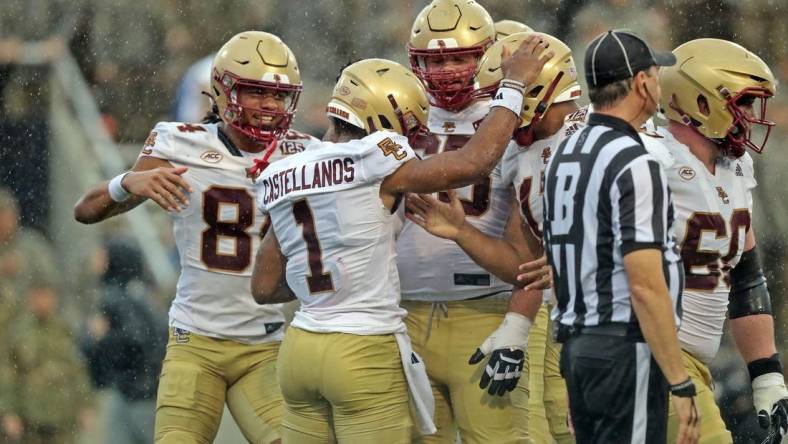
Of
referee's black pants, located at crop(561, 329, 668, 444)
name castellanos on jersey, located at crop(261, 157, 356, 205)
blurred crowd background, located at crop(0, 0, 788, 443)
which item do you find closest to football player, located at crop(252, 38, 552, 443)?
name castellanos on jersey, located at crop(261, 157, 356, 205)

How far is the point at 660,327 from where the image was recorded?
341 cm

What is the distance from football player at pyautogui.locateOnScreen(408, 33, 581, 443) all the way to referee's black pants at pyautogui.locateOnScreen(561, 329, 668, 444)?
0.78 m

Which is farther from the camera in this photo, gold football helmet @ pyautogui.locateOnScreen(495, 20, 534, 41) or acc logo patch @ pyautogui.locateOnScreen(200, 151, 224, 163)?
gold football helmet @ pyautogui.locateOnScreen(495, 20, 534, 41)

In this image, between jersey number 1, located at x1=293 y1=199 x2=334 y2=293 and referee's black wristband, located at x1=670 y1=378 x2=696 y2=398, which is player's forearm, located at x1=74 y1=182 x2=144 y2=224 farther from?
referee's black wristband, located at x1=670 y1=378 x2=696 y2=398

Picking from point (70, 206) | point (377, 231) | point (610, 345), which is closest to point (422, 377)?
point (377, 231)

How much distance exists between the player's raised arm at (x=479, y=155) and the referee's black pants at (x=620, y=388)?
2.32ft

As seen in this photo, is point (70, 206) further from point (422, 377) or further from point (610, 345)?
point (610, 345)

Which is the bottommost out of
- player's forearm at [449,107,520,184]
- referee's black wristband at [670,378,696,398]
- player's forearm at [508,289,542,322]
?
player's forearm at [508,289,542,322]

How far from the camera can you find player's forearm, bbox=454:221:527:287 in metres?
4.36

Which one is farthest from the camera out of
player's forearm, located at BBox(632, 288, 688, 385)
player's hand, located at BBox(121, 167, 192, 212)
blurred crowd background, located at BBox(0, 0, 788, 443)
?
blurred crowd background, located at BBox(0, 0, 788, 443)

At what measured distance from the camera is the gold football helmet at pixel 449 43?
4699mm

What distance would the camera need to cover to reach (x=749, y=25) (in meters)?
8.07

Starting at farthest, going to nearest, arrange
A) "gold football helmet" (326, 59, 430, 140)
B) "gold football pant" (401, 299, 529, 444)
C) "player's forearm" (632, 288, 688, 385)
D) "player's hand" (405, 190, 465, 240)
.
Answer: "gold football pant" (401, 299, 529, 444) < "player's hand" (405, 190, 465, 240) < "gold football helmet" (326, 59, 430, 140) < "player's forearm" (632, 288, 688, 385)

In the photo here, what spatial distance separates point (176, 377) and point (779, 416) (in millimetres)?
1958
